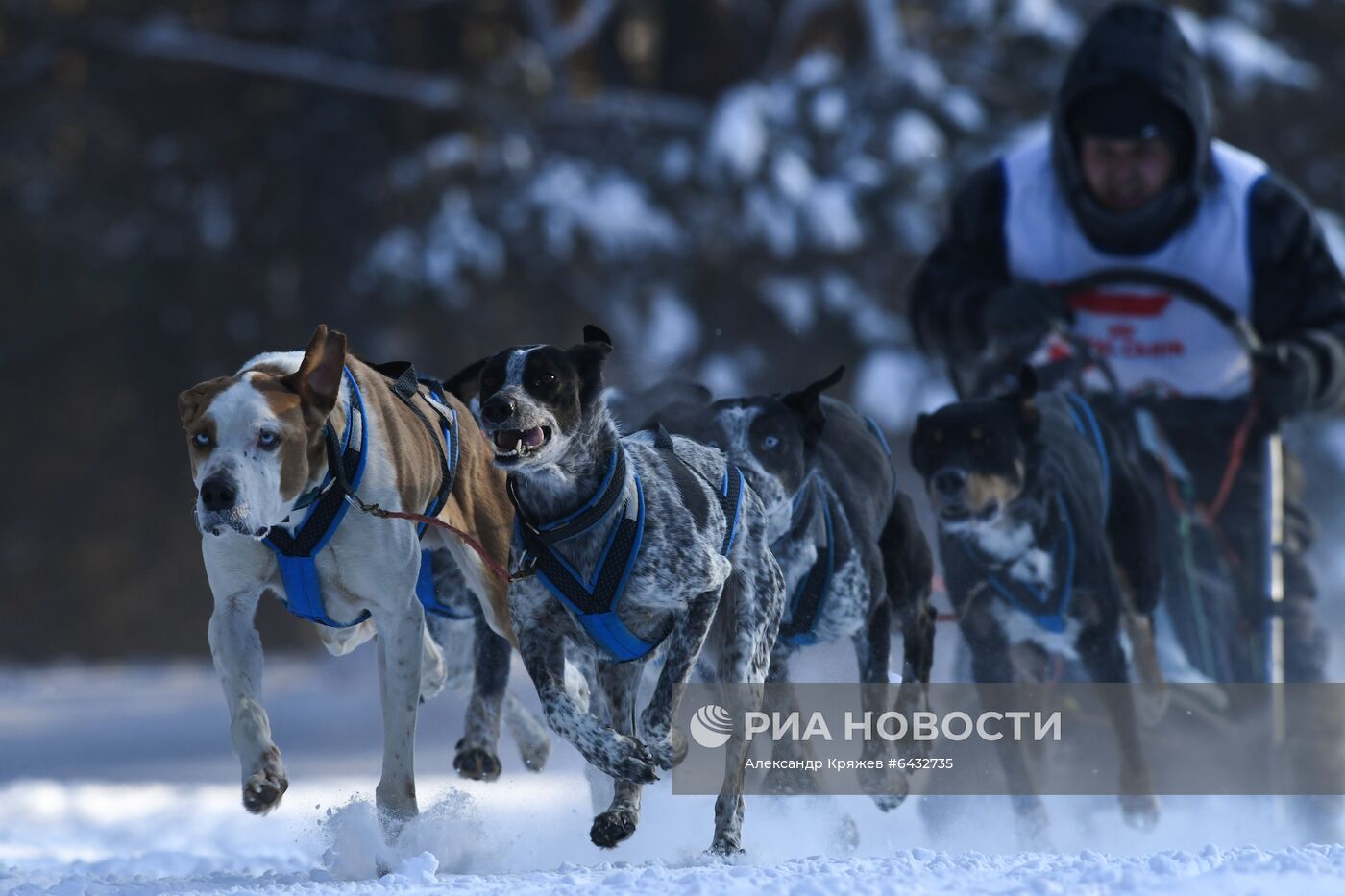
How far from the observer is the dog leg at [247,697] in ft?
10.4

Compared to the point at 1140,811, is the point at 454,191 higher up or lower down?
higher up

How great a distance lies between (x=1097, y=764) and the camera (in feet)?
15.8

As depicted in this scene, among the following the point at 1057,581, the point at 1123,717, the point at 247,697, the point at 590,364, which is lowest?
the point at 247,697

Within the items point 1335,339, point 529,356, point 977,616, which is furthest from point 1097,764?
point 529,356

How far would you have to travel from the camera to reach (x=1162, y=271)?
4.96m

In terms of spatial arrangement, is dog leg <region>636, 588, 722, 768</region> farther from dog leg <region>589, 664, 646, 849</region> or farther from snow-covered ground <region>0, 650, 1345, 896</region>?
snow-covered ground <region>0, 650, 1345, 896</region>

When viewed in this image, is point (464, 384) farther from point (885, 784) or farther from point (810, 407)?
point (885, 784)

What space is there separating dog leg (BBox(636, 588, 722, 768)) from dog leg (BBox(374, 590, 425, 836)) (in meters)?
0.48

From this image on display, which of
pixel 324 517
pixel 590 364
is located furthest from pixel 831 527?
pixel 324 517

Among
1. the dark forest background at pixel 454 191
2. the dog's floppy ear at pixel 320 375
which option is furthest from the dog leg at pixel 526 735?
the dark forest background at pixel 454 191

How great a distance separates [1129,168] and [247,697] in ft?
9.54

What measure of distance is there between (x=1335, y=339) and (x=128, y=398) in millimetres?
9411

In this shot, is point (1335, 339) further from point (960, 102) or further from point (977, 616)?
point (960, 102)

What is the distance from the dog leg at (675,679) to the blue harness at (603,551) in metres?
0.10
